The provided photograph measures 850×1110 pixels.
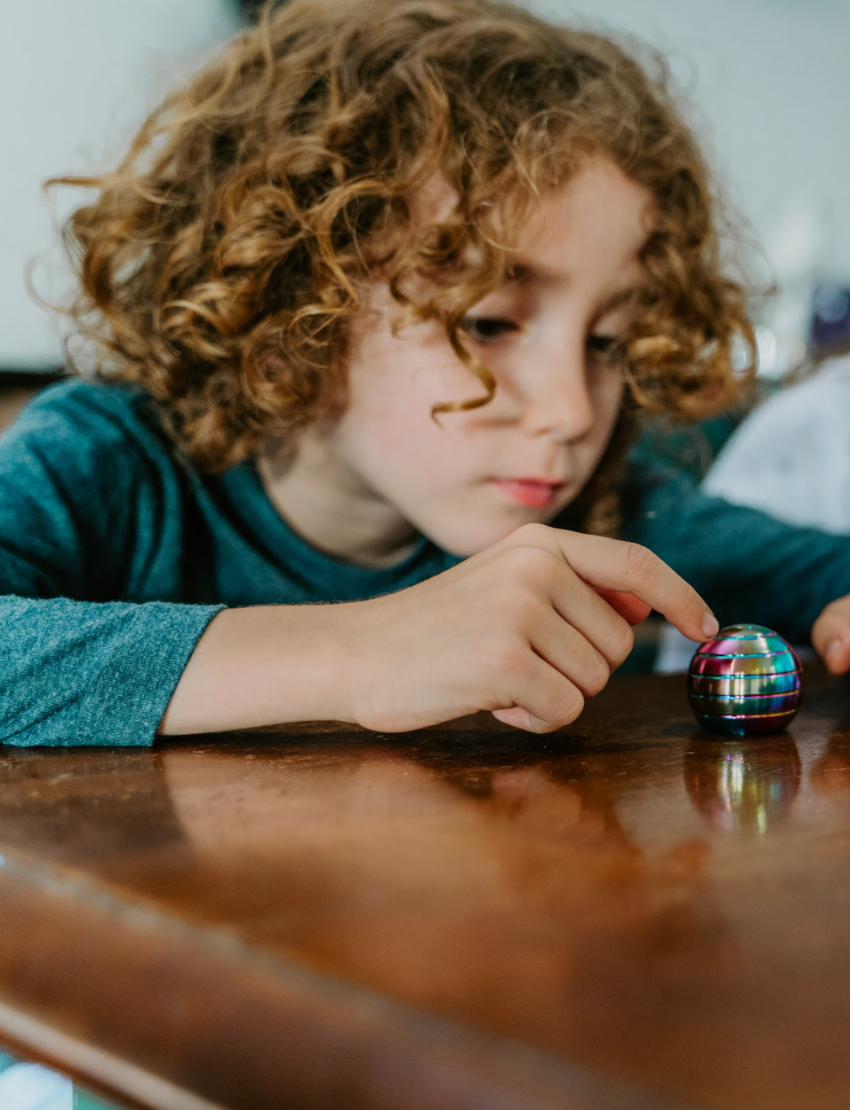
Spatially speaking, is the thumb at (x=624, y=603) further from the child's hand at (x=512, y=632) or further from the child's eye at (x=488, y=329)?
the child's eye at (x=488, y=329)

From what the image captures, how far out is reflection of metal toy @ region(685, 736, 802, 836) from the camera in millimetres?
353

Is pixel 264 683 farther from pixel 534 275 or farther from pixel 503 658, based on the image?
pixel 534 275

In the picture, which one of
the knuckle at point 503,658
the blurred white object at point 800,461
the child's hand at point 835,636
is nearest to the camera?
the knuckle at point 503,658

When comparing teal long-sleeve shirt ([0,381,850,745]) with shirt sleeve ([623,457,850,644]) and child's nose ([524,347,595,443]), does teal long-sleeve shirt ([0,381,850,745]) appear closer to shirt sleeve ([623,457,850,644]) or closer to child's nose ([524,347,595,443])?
shirt sleeve ([623,457,850,644])

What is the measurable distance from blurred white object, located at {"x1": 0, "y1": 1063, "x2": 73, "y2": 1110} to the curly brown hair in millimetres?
491

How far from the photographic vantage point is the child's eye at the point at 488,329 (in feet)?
2.43

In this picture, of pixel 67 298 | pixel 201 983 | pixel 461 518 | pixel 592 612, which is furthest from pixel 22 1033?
pixel 67 298

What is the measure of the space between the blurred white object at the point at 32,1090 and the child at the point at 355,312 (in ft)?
0.74

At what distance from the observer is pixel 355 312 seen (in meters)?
0.78

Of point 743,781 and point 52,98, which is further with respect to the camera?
point 52,98

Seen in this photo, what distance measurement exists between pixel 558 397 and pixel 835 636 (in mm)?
259

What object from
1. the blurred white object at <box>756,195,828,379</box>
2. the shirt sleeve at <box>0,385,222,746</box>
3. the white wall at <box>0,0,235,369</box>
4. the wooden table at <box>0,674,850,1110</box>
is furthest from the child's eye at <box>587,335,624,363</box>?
the blurred white object at <box>756,195,828,379</box>

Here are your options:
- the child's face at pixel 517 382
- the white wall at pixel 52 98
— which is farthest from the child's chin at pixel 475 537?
the white wall at pixel 52 98

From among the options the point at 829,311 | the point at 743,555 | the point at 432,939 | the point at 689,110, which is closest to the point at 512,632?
the point at 432,939
